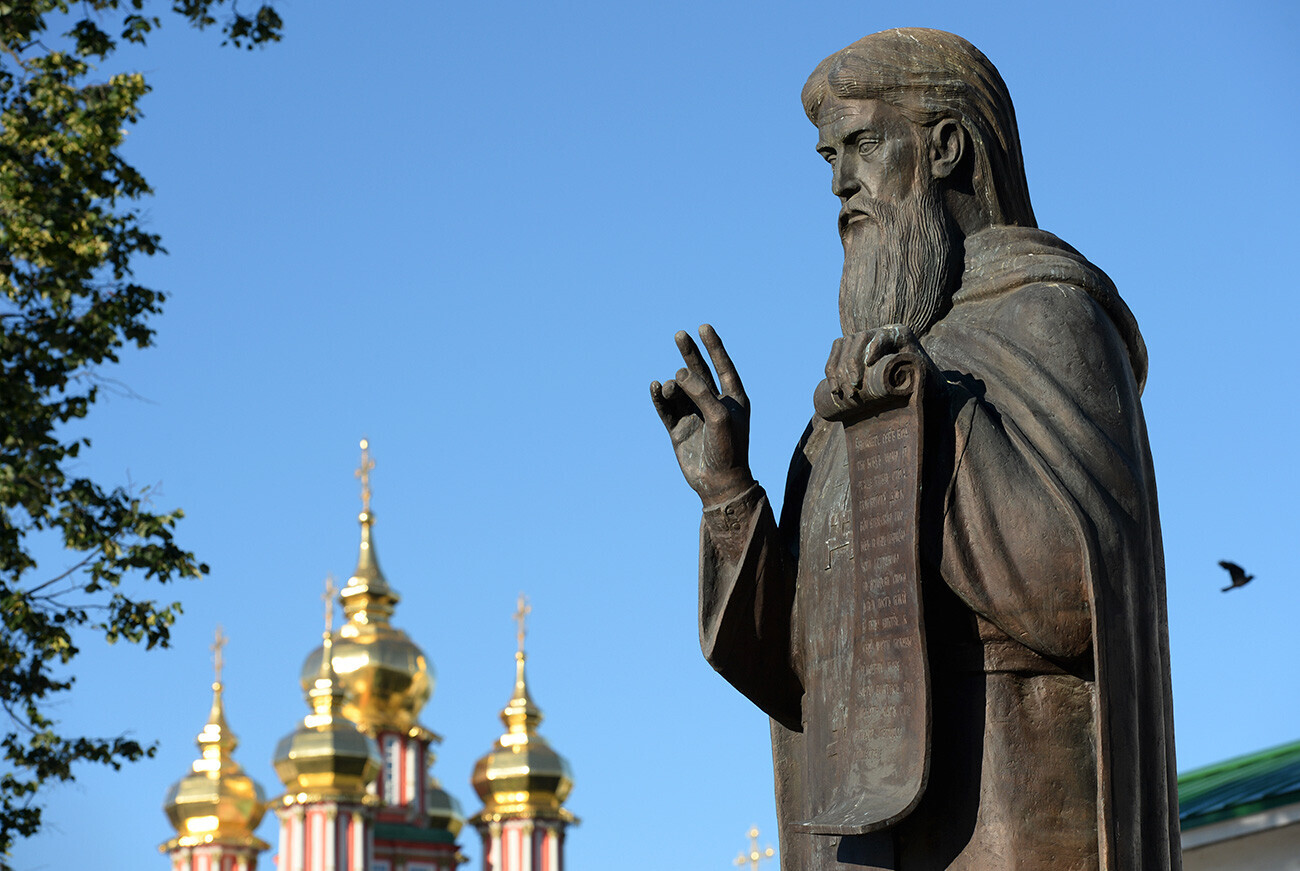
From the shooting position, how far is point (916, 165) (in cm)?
470

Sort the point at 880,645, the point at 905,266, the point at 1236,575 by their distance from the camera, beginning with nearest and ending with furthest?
the point at 880,645
the point at 905,266
the point at 1236,575

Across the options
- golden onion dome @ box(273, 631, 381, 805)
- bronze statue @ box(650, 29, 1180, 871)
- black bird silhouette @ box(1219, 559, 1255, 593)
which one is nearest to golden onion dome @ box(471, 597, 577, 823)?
golden onion dome @ box(273, 631, 381, 805)

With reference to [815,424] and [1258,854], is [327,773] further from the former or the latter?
[815,424]

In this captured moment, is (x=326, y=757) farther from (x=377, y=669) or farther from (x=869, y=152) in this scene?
(x=869, y=152)

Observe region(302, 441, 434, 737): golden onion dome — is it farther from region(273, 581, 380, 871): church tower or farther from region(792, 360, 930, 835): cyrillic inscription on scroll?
region(792, 360, 930, 835): cyrillic inscription on scroll

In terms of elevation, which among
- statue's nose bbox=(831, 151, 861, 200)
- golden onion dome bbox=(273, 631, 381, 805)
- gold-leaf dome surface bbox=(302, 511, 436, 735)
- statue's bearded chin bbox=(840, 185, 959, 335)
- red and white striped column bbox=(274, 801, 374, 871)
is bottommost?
statue's bearded chin bbox=(840, 185, 959, 335)

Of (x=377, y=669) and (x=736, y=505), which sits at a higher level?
(x=377, y=669)

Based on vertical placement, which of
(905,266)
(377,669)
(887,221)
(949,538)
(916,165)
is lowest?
(949,538)

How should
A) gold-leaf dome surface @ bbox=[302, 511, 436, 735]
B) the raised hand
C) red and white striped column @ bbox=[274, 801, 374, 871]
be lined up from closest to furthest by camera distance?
the raised hand, red and white striped column @ bbox=[274, 801, 374, 871], gold-leaf dome surface @ bbox=[302, 511, 436, 735]

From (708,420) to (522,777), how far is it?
154 ft

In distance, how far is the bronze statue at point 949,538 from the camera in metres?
4.13

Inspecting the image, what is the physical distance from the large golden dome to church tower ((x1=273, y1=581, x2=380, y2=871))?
2.09 meters

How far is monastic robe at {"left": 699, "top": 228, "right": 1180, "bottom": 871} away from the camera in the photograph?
4.12 metres

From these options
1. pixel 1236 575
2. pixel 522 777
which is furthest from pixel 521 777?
pixel 1236 575
